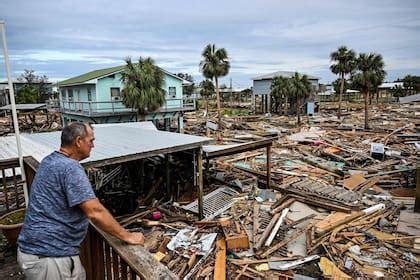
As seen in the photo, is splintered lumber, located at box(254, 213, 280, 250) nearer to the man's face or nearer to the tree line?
the man's face

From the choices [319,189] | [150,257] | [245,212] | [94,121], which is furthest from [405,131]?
[150,257]

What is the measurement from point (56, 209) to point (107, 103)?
2114cm

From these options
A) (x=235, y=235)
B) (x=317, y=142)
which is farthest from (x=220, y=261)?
(x=317, y=142)

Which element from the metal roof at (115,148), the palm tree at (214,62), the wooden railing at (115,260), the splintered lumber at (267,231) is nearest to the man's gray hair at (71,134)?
the wooden railing at (115,260)

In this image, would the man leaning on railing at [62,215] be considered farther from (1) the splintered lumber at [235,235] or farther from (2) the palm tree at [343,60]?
(2) the palm tree at [343,60]

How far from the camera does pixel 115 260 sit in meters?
2.00

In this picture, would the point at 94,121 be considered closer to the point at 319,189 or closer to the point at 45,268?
the point at 319,189

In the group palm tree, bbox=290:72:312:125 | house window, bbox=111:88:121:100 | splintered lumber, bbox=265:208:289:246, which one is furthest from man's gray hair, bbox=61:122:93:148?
palm tree, bbox=290:72:312:125

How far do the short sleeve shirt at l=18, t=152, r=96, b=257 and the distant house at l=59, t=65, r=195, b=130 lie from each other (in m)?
→ 19.2

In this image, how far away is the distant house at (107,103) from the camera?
2139cm

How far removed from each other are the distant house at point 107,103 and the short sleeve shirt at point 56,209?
63.0 feet

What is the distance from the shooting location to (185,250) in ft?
22.9

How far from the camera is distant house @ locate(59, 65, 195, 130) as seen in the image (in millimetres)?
21391

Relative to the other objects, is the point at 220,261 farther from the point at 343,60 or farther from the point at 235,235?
the point at 343,60
